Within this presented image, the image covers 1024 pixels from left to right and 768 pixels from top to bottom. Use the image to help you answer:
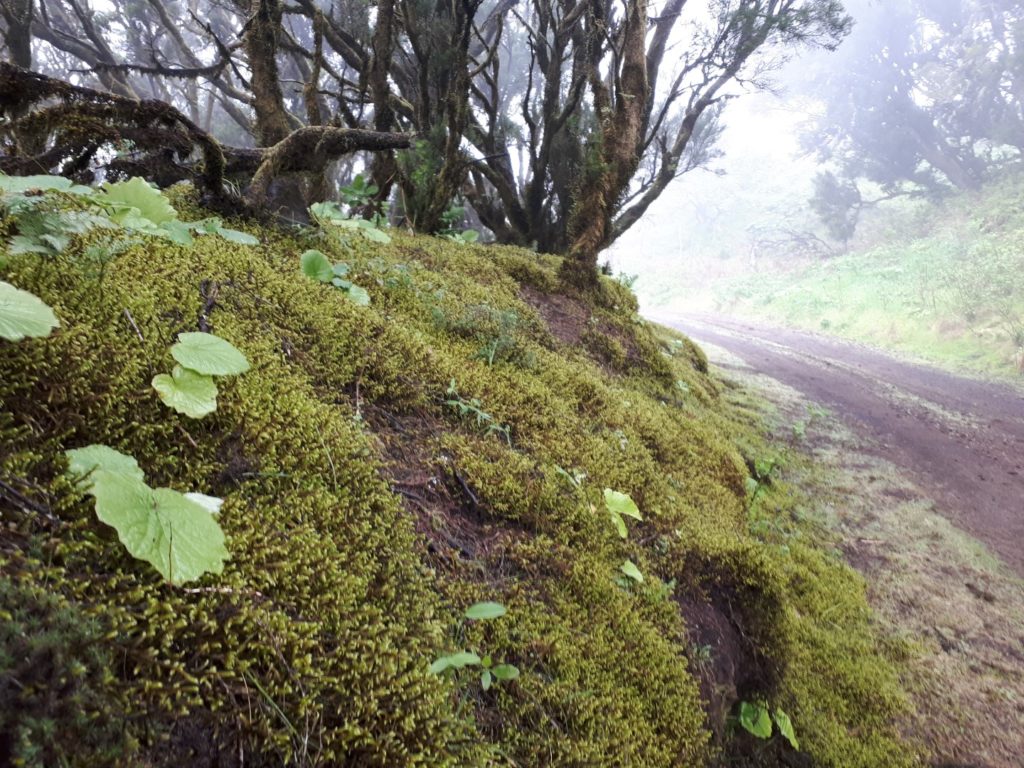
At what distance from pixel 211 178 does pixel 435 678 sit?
2.64m

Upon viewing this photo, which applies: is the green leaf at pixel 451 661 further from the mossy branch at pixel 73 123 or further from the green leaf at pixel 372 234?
the green leaf at pixel 372 234

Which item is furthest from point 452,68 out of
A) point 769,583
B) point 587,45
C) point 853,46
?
point 853,46

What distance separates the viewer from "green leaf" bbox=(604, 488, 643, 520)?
223 centimetres

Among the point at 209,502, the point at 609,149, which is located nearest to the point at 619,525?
the point at 209,502

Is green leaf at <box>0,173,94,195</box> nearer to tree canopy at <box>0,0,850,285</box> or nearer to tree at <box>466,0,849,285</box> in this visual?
tree canopy at <box>0,0,850,285</box>

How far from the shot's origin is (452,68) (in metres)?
6.02

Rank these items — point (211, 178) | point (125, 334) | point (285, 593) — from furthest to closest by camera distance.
Answer: point (211, 178), point (125, 334), point (285, 593)

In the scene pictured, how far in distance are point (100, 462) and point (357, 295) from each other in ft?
5.32

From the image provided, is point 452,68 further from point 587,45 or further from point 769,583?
point 769,583

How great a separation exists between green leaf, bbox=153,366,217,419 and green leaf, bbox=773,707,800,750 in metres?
2.43

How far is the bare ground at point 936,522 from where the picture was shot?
2752 millimetres

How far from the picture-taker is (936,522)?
4.67 meters

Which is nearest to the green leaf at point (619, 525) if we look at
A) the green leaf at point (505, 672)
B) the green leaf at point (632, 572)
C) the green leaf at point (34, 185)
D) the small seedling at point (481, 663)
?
the green leaf at point (632, 572)

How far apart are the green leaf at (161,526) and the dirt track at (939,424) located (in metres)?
5.67
